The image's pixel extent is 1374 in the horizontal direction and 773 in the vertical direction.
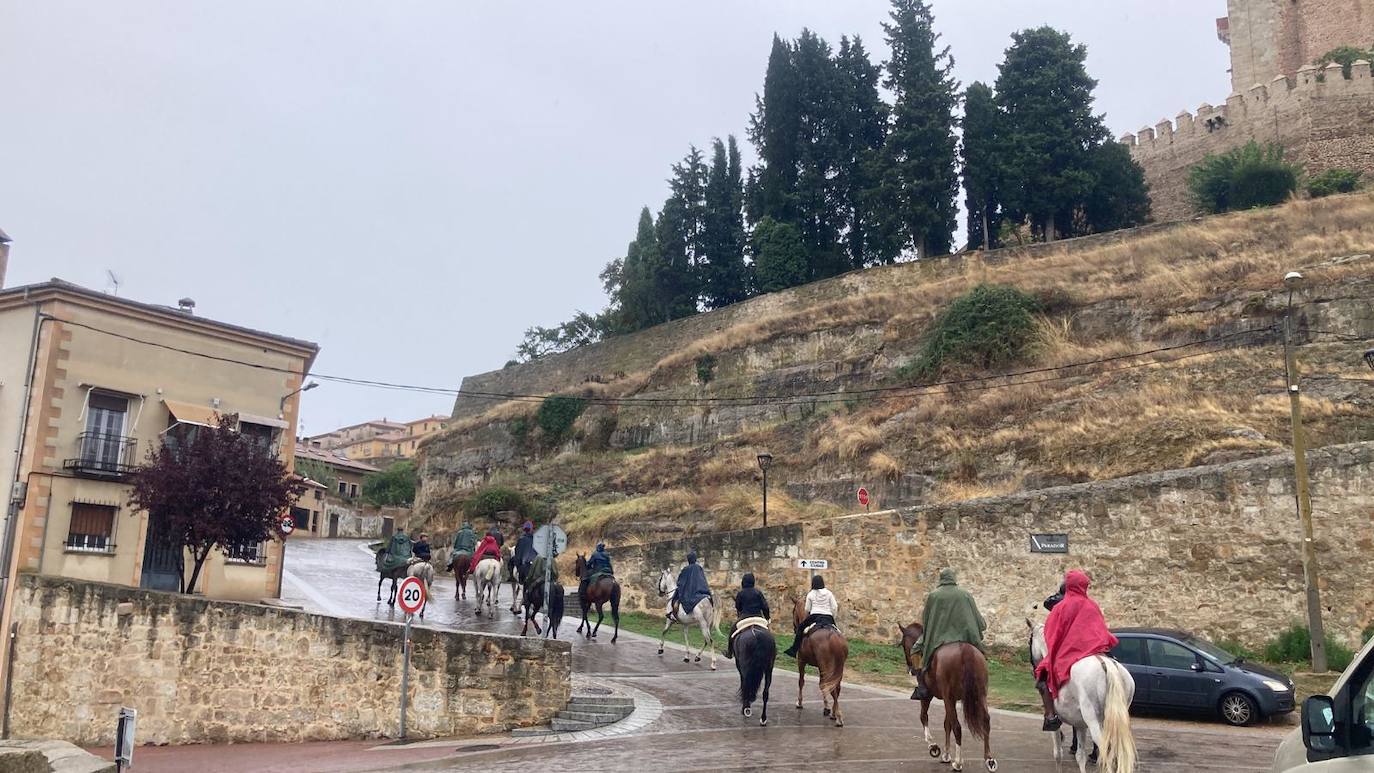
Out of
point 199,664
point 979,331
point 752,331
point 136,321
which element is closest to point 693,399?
point 752,331

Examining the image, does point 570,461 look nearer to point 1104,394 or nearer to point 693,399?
point 693,399

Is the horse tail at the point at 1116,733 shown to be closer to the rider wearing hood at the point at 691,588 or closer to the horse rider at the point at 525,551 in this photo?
the rider wearing hood at the point at 691,588

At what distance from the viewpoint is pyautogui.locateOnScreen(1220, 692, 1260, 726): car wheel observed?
48.9 ft

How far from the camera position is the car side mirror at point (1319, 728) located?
4891 mm

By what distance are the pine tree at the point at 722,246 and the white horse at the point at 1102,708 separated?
156 feet

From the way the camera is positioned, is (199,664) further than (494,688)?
Yes

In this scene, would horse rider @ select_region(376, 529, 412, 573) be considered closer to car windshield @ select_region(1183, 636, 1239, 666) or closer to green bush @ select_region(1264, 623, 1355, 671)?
car windshield @ select_region(1183, 636, 1239, 666)

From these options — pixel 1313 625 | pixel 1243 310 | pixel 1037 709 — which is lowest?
pixel 1037 709

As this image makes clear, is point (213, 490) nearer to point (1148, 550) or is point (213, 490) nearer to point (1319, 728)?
point (1148, 550)

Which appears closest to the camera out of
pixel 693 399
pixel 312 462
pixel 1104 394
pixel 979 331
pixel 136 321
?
pixel 136 321

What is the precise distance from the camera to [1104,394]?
31188mm

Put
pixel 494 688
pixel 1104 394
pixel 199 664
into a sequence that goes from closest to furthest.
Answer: pixel 494 688 < pixel 199 664 < pixel 1104 394

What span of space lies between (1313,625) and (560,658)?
42.2 ft

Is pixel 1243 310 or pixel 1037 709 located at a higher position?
pixel 1243 310
